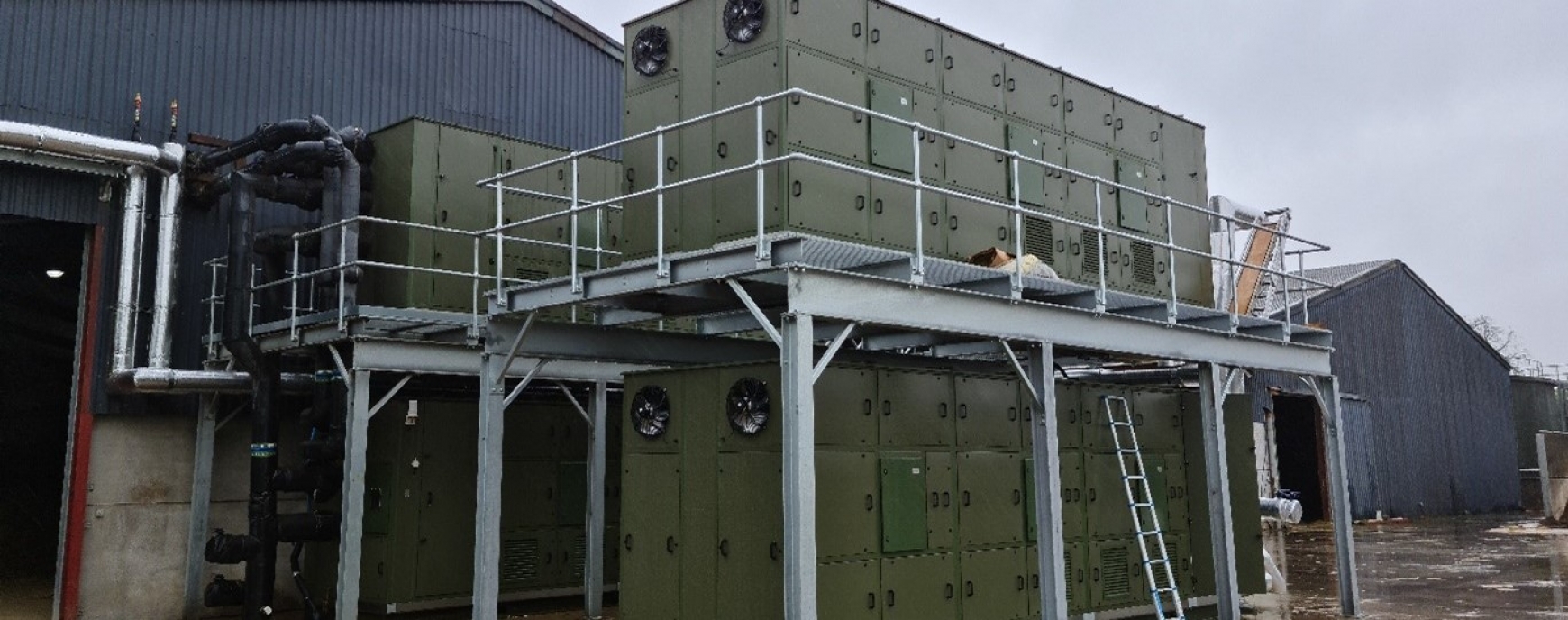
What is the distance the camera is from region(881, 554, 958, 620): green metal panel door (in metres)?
10.0

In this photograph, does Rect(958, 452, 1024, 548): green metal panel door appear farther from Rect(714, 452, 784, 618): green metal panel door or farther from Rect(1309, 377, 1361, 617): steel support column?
Rect(1309, 377, 1361, 617): steel support column

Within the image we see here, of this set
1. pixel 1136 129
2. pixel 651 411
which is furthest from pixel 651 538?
pixel 1136 129

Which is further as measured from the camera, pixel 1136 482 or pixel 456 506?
pixel 456 506

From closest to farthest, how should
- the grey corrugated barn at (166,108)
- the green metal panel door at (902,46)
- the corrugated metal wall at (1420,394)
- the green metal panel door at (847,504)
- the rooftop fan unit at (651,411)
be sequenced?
the green metal panel door at (847,504)
the rooftop fan unit at (651,411)
the green metal panel door at (902,46)
the grey corrugated barn at (166,108)
the corrugated metal wall at (1420,394)

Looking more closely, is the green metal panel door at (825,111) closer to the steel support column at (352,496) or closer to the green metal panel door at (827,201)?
the green metal panel door at (827,201)

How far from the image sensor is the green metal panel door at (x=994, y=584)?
10.8 metres

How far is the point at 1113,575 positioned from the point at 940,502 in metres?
3.06

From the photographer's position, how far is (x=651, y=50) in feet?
37.8

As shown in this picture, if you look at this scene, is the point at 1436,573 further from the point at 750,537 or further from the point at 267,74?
the point at 267,74

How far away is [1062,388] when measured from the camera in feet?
40.2

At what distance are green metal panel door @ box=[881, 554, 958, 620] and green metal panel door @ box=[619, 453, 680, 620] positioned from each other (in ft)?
6.04

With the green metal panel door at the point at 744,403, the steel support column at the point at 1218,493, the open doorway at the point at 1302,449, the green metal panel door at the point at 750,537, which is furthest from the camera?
the open doorway at the point at 1302,449

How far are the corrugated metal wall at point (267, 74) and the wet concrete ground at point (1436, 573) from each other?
1294cm

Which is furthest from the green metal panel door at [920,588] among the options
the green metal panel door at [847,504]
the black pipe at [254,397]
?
the black pipe at [254,397]
